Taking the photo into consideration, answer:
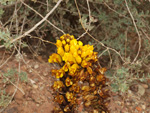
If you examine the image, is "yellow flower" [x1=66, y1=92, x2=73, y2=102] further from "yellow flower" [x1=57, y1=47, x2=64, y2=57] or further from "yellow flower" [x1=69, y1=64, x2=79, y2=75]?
"yellow flower" [x1=57, y1=47, x2=64, y2=57]

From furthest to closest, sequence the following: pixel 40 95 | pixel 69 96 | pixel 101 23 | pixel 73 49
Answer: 1. pixel 101 23
2. pixel 40 95
3. pixel 69 96
4. pixel 73 49

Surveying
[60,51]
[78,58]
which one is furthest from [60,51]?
[78,58]

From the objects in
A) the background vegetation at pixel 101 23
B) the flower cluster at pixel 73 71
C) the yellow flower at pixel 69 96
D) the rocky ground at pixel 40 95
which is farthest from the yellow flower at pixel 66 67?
the background vegetation at pixel 101 23

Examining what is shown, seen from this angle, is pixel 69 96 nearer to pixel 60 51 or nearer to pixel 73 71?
pixel 73 71

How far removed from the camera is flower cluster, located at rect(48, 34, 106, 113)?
1145mm

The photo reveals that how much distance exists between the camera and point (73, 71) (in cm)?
116

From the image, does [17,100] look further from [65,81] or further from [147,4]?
[147,4]

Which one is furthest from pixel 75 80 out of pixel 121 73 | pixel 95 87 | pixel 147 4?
pixel 147 4

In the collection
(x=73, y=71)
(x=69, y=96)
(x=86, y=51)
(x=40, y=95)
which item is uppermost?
(x=86, y=51)

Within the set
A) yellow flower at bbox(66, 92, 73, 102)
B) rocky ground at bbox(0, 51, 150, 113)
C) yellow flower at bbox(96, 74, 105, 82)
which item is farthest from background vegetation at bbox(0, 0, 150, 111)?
yellow flower at bbox(66, 92, 73, 102)

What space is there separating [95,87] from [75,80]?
0.18 meters

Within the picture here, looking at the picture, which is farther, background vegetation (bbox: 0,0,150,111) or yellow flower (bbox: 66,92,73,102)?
background vegetation (bbox: 0,0,150,111)

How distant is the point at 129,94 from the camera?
1.87m

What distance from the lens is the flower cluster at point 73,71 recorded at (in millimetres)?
1145
